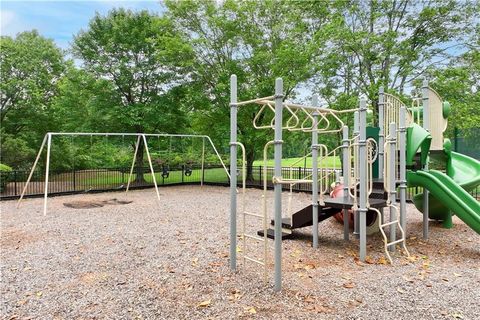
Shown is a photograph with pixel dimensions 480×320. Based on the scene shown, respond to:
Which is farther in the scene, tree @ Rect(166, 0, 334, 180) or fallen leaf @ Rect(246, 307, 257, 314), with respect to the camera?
tree @ Rect(166, 0, 334, 180)

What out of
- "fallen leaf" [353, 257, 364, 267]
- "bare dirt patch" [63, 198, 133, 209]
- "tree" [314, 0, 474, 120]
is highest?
"tree" [314, 0, 474, 120]

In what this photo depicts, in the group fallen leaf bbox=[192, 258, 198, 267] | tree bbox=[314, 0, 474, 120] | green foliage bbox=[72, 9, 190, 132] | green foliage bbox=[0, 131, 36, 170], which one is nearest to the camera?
fallen leaf bbox=[192, 258, 198, 267]

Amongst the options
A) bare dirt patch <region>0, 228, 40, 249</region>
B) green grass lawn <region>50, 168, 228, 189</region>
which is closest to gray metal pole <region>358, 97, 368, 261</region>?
bare dirt patch <region>0, 228, 40, 249</region>

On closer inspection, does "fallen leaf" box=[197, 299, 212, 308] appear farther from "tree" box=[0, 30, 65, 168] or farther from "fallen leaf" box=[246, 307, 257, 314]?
"tree" box=[0, 30, 65, 168]

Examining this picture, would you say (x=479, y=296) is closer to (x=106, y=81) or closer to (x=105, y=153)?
(x=106, y=81)

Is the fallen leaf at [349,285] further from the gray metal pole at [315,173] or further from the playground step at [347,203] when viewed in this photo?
the gray metal pole at [315,173]

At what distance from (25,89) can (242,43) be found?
11.9 meters

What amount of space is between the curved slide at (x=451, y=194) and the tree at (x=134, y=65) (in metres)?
9.67

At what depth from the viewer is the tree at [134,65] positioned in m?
13.0

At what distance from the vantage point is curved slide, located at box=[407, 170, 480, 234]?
462 centimetres

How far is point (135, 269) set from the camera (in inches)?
157

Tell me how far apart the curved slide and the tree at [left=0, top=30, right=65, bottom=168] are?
53.7 feet

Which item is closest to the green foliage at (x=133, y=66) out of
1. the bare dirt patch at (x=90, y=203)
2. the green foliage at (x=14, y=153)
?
the bare dirt patch at (x=90, y=203)

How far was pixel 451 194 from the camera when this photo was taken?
15.8 feet
